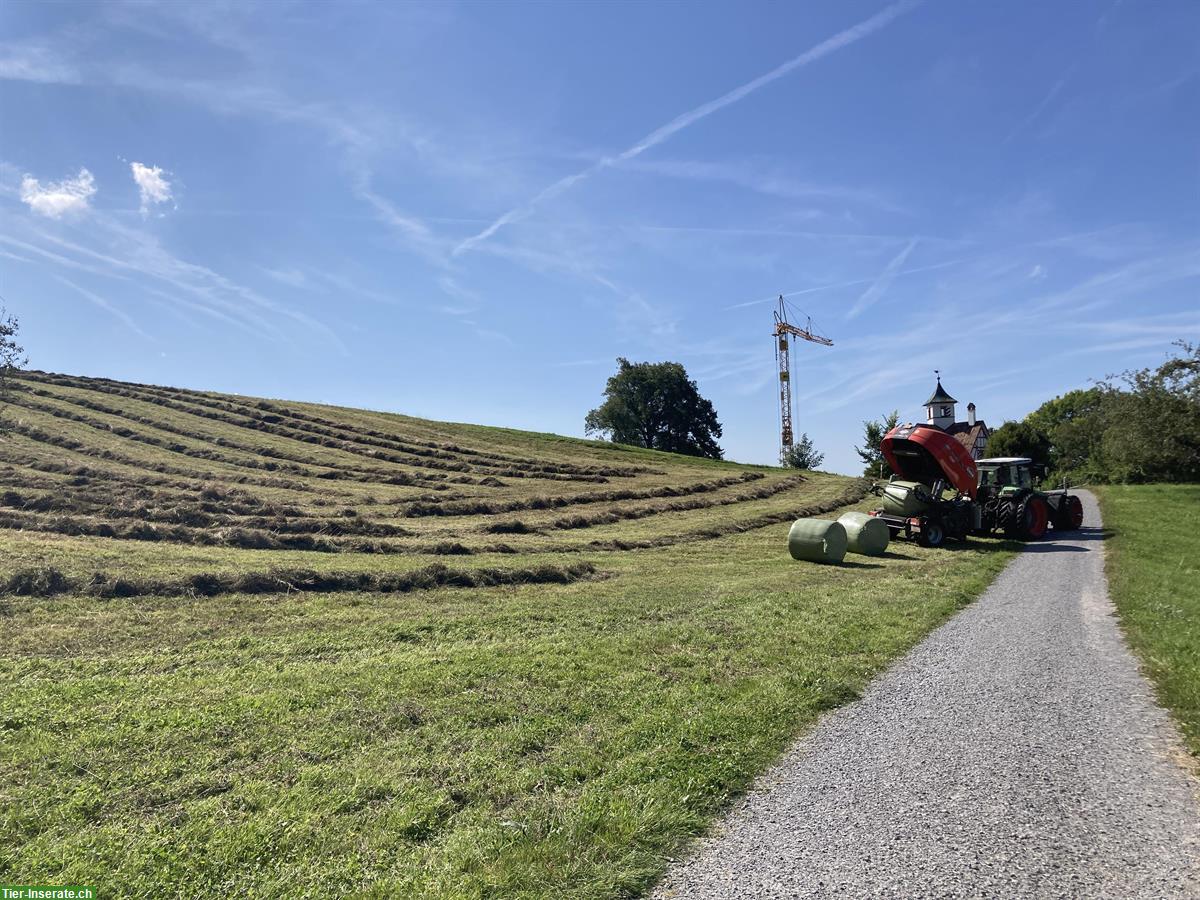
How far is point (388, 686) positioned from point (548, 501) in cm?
2353

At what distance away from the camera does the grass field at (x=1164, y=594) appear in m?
7.24

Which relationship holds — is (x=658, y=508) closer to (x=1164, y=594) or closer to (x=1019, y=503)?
(x=1019, y=503)

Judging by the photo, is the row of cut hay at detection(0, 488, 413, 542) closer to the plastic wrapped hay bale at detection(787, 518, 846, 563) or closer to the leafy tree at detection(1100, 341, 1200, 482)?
the plastic wrapped hay bale at detection(787, 518, 846, 563)

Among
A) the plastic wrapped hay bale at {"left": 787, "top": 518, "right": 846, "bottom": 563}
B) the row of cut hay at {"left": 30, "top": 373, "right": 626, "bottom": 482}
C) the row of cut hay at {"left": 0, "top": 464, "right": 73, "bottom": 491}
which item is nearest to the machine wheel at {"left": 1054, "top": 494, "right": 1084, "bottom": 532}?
the plastic wrapped hay bale at {"left": 787, "top": 518, "right": 846, "bottom": 563}

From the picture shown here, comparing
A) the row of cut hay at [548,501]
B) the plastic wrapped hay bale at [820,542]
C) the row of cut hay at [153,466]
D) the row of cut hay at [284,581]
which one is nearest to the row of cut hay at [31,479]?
the row of cut hay at [153,466]

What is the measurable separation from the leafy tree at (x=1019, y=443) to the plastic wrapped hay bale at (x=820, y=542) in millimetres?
72913

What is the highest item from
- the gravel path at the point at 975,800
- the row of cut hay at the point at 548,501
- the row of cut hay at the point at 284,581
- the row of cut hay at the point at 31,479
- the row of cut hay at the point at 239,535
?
the row of cut hay at the point at 31,479

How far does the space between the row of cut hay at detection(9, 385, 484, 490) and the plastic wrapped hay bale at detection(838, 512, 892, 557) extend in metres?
19.8

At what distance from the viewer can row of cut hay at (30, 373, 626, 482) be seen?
41000 mm

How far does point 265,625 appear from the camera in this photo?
34.2 feet

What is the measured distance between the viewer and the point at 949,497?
25375mm

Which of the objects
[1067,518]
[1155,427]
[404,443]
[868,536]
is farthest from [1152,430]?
[404,443]

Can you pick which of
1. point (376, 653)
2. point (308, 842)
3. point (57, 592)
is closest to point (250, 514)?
point (57, 592)

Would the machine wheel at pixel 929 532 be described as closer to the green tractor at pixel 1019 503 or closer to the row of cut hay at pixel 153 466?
the green tractor at pixel 1019 503
